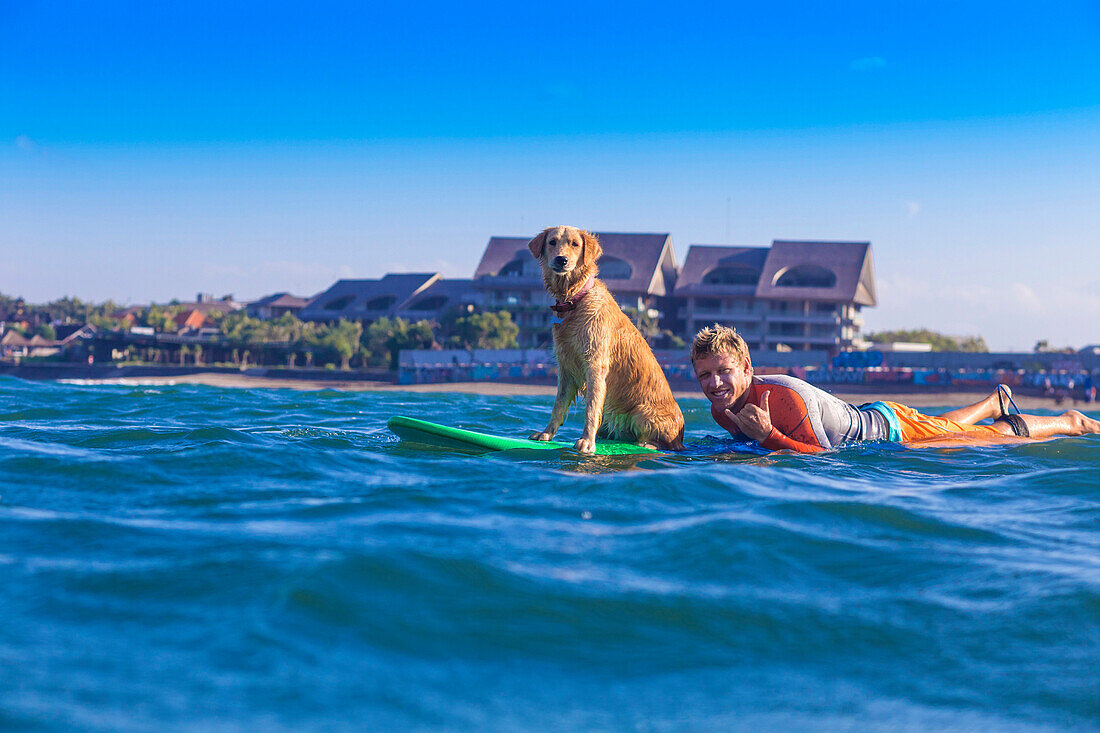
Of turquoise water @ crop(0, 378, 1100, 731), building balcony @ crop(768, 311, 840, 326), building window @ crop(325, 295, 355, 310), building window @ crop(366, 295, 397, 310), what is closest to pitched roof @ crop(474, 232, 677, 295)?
building balcony @ crop(768, 311, 840, 326)

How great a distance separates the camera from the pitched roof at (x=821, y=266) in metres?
62.9

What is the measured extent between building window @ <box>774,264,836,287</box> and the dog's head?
6089 cm

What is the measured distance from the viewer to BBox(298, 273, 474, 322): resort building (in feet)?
232

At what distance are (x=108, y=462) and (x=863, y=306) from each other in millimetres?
71192

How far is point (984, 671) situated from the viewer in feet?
7.93

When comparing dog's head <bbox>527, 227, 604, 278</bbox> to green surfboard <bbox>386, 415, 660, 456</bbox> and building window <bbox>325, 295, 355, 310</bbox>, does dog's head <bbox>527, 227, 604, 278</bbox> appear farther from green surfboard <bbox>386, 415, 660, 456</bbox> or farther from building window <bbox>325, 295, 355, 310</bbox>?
building window <bbox>325, 295, 355, 310</bbox>

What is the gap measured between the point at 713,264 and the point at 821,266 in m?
8.05

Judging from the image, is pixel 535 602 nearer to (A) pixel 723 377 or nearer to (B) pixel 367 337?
(A) pixel 723 377

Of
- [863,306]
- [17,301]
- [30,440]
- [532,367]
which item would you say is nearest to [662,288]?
[863,306]

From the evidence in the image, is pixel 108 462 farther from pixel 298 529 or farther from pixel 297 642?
pixel 297 642

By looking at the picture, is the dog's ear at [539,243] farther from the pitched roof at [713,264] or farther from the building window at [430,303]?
the building window at [430,303]

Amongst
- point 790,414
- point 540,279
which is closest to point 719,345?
point 790,414

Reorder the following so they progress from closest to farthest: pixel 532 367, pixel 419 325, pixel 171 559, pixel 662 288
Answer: pixel 171 559 < pixel 532 367 < pixel 419 325 < pixel 662 288

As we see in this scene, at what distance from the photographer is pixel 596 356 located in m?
6.23
